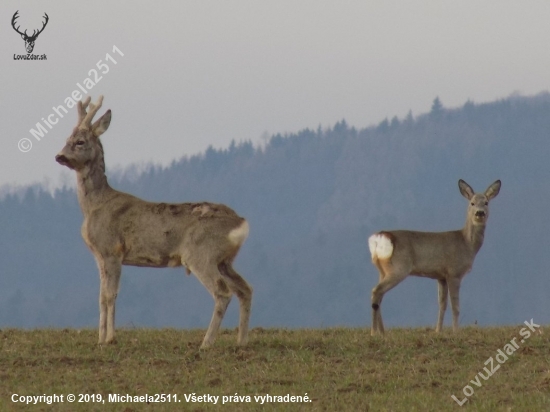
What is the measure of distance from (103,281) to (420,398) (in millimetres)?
4635

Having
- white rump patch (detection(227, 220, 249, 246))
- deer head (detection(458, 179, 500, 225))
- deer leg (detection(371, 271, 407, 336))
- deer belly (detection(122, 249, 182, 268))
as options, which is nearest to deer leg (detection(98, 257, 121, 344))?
deer belly (detection(122, 249, 182, 268))

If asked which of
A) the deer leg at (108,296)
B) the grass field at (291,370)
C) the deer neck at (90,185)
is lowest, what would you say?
the grass field at (291,370)

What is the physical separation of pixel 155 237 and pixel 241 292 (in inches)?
46.5

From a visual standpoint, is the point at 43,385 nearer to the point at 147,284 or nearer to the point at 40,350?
the point at 40,350

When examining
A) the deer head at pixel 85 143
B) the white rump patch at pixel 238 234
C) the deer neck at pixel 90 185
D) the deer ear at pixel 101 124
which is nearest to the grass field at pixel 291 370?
the white rump patch at pixel 238 234

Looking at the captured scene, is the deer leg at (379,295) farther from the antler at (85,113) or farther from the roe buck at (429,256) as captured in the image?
the antler at (85,113)

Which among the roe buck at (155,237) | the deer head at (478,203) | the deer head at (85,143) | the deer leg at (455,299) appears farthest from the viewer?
the deer head at (478,203)

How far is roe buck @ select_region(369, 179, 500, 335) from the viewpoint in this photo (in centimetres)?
1805

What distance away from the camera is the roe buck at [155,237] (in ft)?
51.6

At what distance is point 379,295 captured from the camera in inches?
704

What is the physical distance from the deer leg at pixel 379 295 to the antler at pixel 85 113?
4200mm

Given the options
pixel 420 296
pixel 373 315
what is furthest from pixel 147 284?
pixel 373 315

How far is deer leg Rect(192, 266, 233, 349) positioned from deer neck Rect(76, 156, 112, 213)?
6.10ft

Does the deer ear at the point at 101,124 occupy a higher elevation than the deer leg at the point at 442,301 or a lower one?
higher
